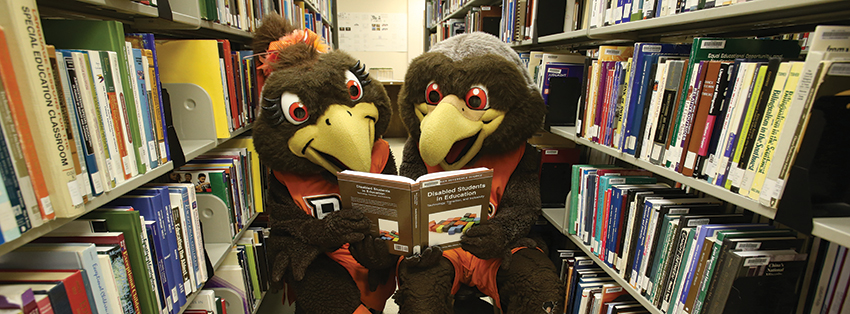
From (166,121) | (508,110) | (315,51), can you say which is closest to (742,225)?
(508,110)

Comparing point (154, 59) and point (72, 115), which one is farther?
point (154, 59)

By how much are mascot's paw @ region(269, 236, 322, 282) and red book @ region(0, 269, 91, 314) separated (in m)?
0.66

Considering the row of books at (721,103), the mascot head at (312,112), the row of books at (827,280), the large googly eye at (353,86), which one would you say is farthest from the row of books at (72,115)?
the row of books at (827,280)

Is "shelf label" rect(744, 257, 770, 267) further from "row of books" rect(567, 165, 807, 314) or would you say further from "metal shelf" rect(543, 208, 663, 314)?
"metal shelf" rect(543, 208, 663, 314)

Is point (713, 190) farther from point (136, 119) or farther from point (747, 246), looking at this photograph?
point (136, 119)

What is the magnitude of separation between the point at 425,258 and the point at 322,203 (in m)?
0.49

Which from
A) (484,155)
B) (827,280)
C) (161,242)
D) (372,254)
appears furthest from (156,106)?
(827,280)

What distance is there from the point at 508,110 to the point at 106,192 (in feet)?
3.85

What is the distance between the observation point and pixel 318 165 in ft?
4.77

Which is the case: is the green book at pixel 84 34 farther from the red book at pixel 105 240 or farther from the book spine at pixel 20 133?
the red book at pixel 105 240

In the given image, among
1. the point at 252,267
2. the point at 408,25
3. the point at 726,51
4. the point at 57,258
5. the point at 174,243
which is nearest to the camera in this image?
the point at 57,258

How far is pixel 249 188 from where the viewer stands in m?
1.77

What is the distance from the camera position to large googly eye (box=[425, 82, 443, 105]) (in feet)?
4.74

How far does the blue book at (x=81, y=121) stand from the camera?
Answer: 754 mm
